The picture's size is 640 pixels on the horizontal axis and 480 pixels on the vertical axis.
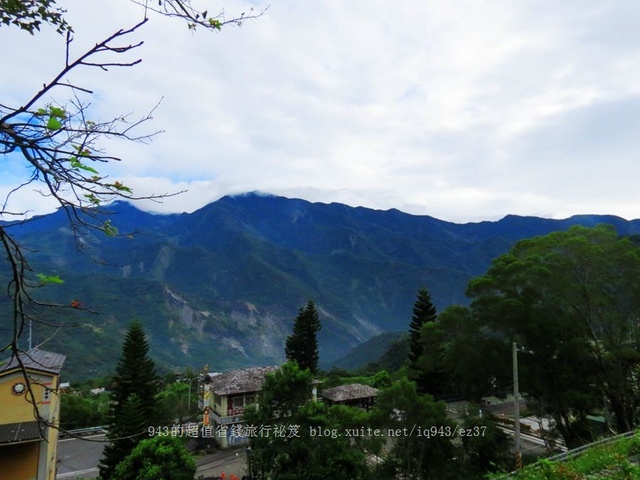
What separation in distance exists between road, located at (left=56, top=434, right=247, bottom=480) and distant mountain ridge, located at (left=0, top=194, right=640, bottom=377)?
35072mm

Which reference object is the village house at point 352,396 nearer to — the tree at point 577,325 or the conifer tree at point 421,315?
the conifer tree at point 421,315

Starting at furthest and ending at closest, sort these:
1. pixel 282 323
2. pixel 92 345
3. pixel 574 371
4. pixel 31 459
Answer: pixel 282 323, pixel 92 345, pixel 574 371, pixel 31 459

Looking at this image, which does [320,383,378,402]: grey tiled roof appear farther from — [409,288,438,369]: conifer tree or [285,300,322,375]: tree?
[285,300,322,375]: tree

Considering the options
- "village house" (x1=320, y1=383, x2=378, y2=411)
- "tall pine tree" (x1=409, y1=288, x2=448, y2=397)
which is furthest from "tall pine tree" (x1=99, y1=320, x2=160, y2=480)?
"tall pine tree" (x1=409, y1=288, x2=448, y2=397)

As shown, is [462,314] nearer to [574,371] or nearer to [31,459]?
[574,371]

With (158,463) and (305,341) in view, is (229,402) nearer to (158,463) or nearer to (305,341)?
(305,341)

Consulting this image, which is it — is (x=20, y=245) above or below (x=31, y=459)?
above

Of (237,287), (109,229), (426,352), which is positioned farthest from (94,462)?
(237,287)

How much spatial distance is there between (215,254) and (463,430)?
15001cm

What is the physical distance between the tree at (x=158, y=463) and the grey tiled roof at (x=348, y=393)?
13785 mm

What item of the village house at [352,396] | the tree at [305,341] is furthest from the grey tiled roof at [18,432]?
the tree at [305,341]

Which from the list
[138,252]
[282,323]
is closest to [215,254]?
[138,252]

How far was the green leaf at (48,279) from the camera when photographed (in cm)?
187

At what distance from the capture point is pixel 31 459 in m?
12.2
